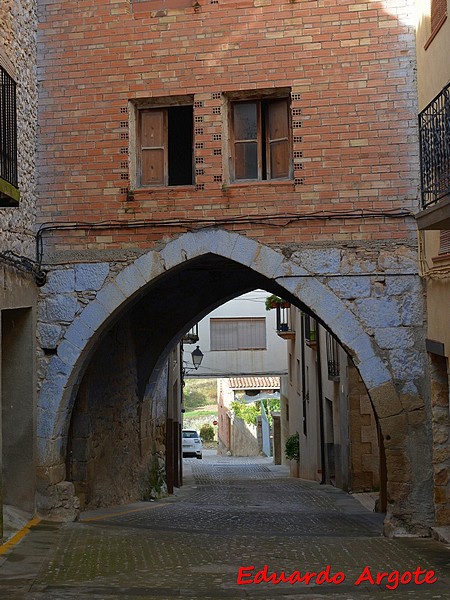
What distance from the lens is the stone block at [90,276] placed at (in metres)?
10.2

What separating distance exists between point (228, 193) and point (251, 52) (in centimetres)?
167

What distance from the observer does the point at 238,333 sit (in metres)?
34.3

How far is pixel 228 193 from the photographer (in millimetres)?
10203

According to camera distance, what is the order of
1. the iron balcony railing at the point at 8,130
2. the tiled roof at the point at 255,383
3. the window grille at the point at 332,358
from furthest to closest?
the tiled roof at the point at 255,383
the window grille at the point at 332,358
the iron balcony railing at the point at 8,130

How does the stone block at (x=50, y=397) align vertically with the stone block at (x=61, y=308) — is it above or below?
below

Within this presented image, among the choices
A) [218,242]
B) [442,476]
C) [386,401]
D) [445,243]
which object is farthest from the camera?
[218,242]

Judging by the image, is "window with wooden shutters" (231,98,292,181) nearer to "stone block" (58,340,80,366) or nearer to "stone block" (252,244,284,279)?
"stone block" (252,244,284,279)

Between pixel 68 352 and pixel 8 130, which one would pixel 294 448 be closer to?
pixel 68 352

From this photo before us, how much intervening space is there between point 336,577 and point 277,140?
17.0 ft

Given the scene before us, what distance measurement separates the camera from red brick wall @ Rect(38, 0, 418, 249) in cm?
1002

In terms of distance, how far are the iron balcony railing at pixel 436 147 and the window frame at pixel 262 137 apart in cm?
187

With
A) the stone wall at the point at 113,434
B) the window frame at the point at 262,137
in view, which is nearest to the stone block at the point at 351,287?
the window frame at the point at 262,137

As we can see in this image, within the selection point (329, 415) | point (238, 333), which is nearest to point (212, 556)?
point (329, 415)

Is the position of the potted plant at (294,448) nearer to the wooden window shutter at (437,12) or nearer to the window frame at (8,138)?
the wooden window shutter at (437,12)
